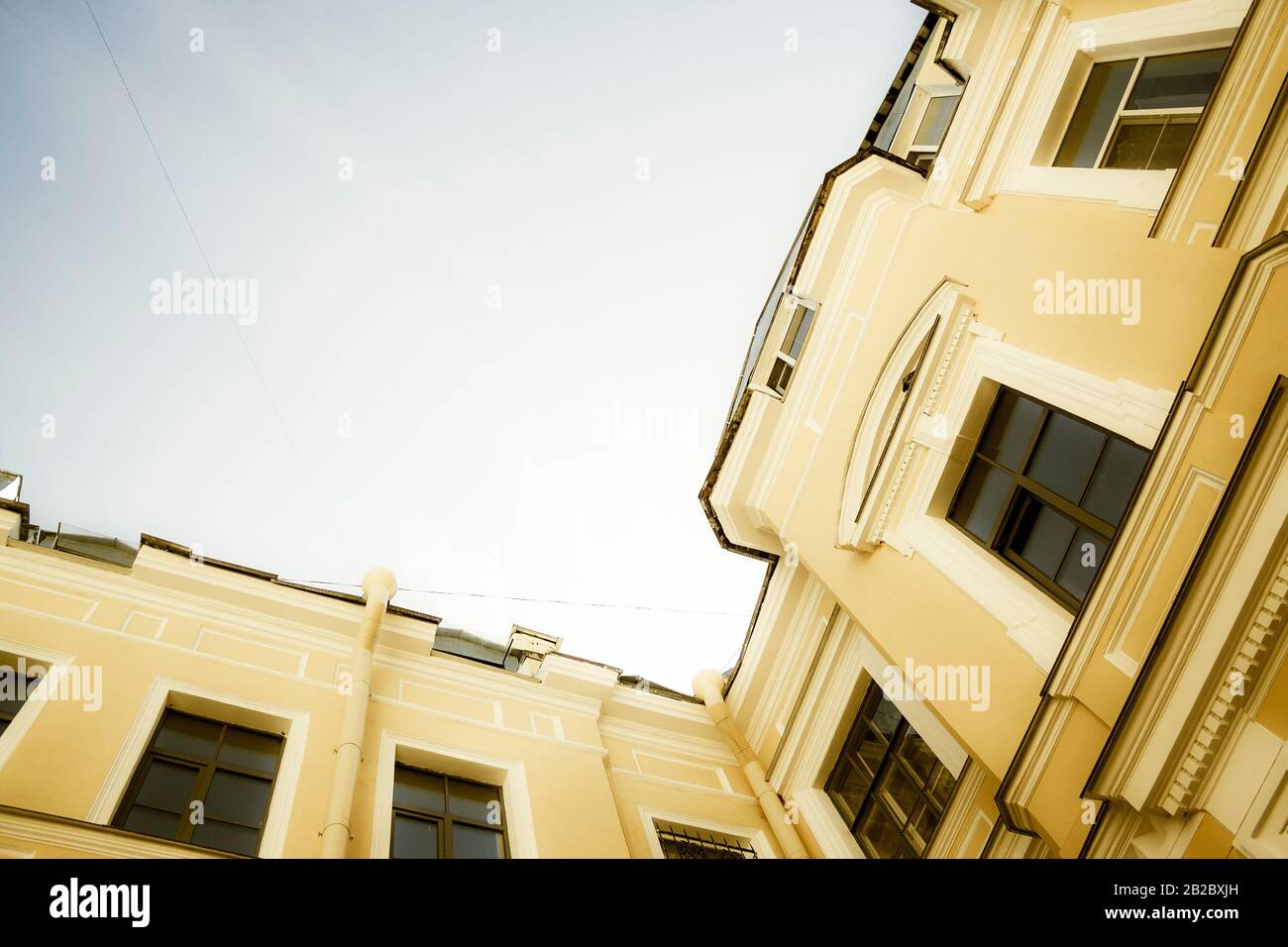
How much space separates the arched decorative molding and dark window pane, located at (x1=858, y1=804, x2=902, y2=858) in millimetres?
3349

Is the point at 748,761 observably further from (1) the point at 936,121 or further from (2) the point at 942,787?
(1) the point at 936,121

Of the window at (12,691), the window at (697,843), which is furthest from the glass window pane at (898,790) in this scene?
the window at (12,691)

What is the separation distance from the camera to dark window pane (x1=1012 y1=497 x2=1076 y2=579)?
7.85 metres

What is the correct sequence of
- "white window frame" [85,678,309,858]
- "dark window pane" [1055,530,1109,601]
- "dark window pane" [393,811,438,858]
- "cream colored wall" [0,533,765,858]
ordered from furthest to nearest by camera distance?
"dark window pane" [393,811,438,858] → "cream colored wall" [0,533,765,858] → "white window frame" [85,678,309,858] → "dark window pane" [1055,530,1109,601]

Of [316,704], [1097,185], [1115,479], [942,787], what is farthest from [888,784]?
[1097,185]

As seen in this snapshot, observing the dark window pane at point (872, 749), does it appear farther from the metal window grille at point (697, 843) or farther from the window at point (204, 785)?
the window at point (204, 785)

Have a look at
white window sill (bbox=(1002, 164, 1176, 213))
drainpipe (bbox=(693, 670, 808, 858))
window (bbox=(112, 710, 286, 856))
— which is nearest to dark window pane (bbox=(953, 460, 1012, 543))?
white window sill (bbox=(1002, 164, 1176, 213))

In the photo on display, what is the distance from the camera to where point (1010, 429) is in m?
8.75

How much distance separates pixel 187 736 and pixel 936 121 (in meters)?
12.1

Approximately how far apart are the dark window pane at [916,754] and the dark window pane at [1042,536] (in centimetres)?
280

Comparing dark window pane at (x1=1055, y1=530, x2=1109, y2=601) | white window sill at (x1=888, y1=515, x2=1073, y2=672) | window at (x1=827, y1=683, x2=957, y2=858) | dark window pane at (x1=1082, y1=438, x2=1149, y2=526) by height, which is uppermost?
dark window pane at (x1=1082, y1=438, x2=1149, y2=526)

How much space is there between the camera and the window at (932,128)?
11.6 meters

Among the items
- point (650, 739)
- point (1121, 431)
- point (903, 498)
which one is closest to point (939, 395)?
point (903, 498)

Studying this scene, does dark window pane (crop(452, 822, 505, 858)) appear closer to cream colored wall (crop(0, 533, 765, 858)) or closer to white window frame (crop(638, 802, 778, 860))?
cream colored wall (crop(0, 533, 765, 858))
